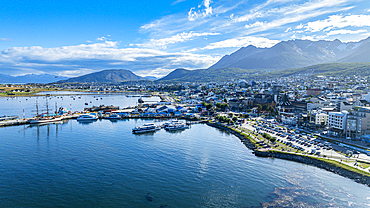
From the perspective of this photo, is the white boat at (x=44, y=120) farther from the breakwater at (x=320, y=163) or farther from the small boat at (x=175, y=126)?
the breakwater at (x=320, y=163)

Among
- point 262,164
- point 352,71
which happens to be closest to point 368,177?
point 262,164

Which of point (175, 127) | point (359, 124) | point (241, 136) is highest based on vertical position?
point (359, 124)

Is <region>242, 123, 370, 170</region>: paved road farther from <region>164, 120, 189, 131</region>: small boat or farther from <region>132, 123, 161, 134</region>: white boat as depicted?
<region>132, 123, 161, 134</region>: white boat

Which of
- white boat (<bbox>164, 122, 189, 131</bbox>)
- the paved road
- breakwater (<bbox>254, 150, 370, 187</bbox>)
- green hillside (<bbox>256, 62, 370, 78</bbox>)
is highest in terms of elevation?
green hillside (<bbox>256, 62, 370, 78</bbox>)

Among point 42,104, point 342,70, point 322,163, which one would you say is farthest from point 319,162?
point 342,70

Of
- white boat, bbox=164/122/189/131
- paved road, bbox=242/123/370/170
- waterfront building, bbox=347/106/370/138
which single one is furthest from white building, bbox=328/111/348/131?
white boat, bbox=164/122/189/131

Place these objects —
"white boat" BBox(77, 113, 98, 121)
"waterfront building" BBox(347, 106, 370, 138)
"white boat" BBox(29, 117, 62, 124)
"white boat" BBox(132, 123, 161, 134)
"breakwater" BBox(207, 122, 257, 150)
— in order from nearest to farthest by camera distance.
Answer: "breakwater" BBox(207, 122, 257, 150)
"waterfront building" BBox(347, 106, 370, 138)
"white boat" BBox(132, 123, 161, 134)
"white boat" BBox(29, 117, 62, 124)
"white boat" BBox(77, 113, 98, 121)

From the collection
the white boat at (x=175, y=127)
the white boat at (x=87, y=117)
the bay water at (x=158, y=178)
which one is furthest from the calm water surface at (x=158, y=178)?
the white boat at (x=87, y=117)

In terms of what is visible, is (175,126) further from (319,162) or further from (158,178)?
(319,162)

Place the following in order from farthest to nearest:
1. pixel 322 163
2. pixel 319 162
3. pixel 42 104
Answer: pixel 42 104, pixel 319 162, pixel 322 163
